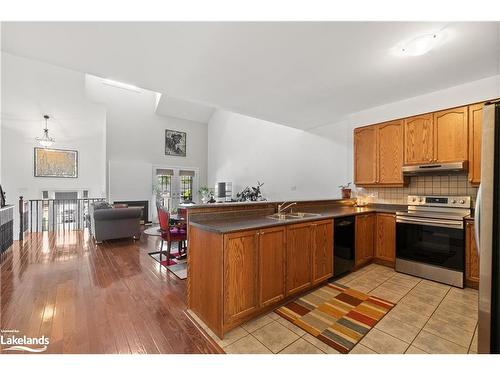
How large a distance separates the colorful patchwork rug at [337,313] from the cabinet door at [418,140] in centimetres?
211

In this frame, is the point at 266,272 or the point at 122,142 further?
the point at 122,142

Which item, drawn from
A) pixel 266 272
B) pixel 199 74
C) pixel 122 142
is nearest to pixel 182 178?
pixel 122 142

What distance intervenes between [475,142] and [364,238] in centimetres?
179

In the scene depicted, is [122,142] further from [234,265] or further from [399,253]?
[399,253]

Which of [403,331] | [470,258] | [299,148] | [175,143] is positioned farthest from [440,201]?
[175,143]

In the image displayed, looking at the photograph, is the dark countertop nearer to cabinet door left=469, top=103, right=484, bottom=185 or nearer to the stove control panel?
the stove control panel

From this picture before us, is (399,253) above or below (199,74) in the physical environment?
below

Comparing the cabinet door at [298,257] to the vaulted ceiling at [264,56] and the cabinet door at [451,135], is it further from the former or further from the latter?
the cabinet door at [451,135]

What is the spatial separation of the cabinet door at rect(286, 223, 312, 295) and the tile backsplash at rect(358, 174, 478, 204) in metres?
2.23

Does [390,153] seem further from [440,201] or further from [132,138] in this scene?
[132,138]

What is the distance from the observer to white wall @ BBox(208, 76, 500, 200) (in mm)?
3197

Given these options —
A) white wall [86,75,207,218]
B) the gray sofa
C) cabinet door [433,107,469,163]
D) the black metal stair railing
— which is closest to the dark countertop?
cabinet door [433,107,469,163]

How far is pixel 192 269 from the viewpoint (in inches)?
84.1
